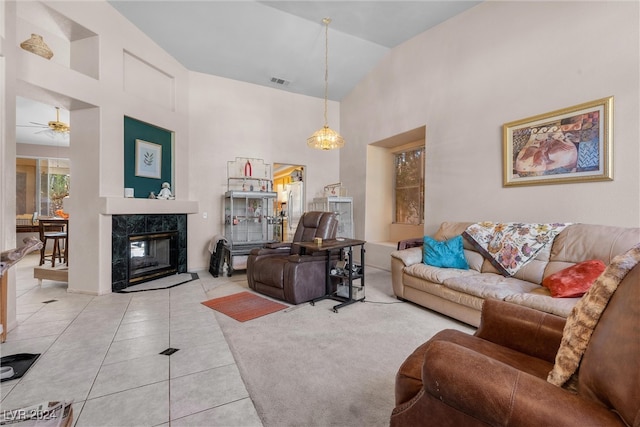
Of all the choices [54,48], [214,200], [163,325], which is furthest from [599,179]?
[54,48]

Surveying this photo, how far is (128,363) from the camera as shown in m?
2.09

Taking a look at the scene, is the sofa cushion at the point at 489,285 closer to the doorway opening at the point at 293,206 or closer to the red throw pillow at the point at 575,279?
the red throw pillow at the point at 575,279

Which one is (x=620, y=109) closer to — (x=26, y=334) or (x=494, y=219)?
(x=494, y=219)

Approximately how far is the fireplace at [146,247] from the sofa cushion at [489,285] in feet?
13.7

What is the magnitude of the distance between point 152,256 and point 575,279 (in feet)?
17.7

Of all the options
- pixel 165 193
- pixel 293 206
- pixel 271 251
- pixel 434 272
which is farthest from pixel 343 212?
pixel 165 193

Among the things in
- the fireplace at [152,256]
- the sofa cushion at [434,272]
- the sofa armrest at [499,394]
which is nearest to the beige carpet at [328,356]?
the sofa cushion at [434,272]

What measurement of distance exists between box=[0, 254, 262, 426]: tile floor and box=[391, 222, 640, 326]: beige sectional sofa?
2.13m

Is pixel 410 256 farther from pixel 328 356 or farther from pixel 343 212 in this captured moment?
pixel 343 212

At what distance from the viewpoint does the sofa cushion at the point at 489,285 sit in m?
2.51

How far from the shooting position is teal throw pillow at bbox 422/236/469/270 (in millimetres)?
3311

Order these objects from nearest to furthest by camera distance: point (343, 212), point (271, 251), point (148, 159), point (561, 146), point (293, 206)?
point (561, 146) → point (271, 251) → point (148, 159) → point (343, 212) → point (293, 206)

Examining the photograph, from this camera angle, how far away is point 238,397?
173 cm

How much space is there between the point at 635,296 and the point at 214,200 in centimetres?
542
